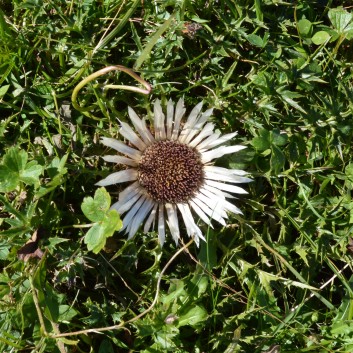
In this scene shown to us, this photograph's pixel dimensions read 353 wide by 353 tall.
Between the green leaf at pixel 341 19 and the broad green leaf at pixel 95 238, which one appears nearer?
the broad green leaf at pixel 95 238

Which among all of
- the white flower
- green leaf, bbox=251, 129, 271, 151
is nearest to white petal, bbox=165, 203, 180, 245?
the white flower

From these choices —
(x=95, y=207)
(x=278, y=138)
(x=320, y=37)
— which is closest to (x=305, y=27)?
(x=320, y=37)

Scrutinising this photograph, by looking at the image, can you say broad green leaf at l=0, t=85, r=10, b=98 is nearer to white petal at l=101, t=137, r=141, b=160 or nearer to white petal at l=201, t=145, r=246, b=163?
white petal at l=101, t=137, r=141, b=160

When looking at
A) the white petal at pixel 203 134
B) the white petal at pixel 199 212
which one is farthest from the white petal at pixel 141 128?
the white petal at pixel 199 212

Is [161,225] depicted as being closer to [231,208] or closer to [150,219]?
[150,219]

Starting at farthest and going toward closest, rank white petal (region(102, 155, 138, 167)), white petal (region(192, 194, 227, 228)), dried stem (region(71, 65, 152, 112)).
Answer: white petal (region(192, 194, 227, 228)), white petal (region(102, 155, 138, 167)), dried stem (region(71, 65, 152, 112))

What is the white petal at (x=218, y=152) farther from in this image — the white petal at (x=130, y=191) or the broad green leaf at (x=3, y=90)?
the broad green leaf at (x=3, y=90)
